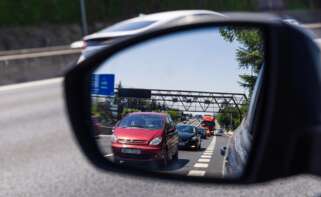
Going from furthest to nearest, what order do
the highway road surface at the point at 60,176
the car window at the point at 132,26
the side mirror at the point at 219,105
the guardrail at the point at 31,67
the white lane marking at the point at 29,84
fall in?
the guardrail at the point at 31,67
the white lane marking at the point at 29,84
the car window at the point at 132,26
the highway road surface at the point at 60,176
the side mirror at the point at 219,105

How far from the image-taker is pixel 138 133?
1782 millimetres

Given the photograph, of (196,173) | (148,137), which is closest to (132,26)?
(148,137)

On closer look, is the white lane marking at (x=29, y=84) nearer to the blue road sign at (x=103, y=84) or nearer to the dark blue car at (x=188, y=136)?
the blue road sign at (x=103, y=84)

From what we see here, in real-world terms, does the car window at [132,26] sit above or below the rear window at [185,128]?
below

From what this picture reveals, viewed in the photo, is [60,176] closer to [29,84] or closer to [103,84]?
[103,84]

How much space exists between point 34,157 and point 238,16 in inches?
206

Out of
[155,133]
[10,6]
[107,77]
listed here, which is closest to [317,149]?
[155,133]

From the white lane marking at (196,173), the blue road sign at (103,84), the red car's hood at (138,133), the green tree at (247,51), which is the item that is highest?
the green tree at (247,51)

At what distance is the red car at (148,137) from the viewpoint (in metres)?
1.73

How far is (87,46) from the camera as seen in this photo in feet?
Result: 45.7

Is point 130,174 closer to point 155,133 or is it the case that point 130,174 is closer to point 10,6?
point 155,133

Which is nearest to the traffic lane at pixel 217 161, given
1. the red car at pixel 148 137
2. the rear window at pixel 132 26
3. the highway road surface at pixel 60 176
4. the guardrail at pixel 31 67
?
the red car at pixel 148 137

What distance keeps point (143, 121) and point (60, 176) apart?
3.86 m

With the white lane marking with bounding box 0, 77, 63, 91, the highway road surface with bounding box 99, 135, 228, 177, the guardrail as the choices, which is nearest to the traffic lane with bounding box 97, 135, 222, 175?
the highway road surface with bounding box 99, 135, 228, 177
